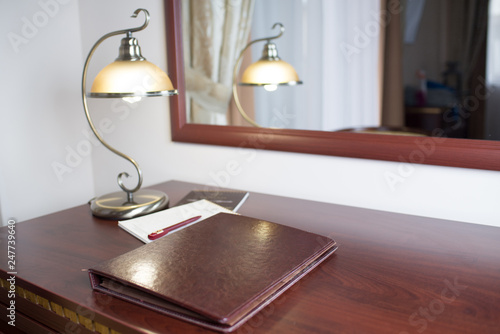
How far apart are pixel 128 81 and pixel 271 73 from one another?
439 mm

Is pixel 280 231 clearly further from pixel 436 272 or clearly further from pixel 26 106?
pixel 26 106

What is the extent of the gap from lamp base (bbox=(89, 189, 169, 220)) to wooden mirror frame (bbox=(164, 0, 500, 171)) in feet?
1.01

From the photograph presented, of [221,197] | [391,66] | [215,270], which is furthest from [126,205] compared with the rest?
[391,66]

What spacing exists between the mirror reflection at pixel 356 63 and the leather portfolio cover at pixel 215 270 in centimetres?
45

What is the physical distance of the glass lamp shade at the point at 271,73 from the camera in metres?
1.31

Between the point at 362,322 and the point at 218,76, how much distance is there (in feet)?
3.27

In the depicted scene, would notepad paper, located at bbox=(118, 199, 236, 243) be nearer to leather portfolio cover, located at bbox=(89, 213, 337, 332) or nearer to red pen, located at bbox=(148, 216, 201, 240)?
red pen, located at bbox=(148, 216, 201, 240)

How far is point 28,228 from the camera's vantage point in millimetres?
Result: 1112

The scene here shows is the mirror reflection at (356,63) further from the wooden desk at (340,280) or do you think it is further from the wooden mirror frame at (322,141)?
the wooden desk at (340,280)

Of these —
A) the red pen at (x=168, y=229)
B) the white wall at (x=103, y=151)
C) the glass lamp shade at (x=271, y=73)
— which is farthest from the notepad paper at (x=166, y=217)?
the glass lamp shade at (x=271, y=73)

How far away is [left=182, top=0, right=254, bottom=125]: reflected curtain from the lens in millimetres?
1397

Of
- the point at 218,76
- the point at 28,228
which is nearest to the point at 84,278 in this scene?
the point at 28,228

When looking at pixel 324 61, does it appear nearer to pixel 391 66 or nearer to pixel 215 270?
pixel 391 66

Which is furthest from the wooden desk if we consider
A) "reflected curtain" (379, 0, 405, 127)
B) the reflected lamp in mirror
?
the reflected lamp in mirror
